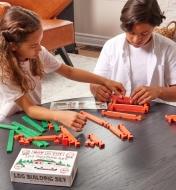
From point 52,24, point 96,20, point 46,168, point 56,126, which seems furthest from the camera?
point 96,20

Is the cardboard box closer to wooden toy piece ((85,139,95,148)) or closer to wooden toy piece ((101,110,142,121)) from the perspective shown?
wooden toy piece ((85,139,95,148))

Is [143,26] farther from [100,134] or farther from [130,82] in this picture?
[100,134]

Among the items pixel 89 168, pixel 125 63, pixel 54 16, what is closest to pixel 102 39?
pixel 54 16

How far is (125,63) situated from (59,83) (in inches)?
61.4

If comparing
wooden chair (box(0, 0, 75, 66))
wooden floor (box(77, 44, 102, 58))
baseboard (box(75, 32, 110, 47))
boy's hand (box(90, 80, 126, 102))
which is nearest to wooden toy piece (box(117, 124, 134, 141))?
boy's hand (box(90, 80, 126, 102))

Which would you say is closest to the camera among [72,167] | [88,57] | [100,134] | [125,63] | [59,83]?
[72,167]

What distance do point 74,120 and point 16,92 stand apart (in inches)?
11.3

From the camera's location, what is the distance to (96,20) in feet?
13.3

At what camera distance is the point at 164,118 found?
1.31m

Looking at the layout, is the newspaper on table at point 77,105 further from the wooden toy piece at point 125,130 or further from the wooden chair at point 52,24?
the wooden chair at point 52,24

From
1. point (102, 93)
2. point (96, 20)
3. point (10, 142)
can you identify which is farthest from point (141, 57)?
point (96, 20)

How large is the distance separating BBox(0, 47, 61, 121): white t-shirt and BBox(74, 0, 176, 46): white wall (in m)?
2.33

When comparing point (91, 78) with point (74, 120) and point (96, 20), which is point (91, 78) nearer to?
point (74, 120)

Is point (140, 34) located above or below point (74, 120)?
above
